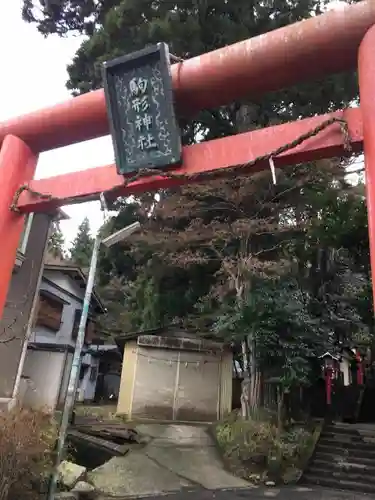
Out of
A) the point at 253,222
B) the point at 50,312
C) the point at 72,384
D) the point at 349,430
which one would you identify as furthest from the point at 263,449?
the point at 50,312

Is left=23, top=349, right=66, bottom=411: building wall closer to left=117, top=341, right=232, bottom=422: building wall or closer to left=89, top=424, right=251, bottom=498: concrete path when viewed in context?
left=117, top=341, right=232, bottom=422: building wall

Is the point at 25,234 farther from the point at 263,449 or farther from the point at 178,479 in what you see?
the point at 263,449

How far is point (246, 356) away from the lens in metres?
13.8

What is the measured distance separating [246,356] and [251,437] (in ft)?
8.34

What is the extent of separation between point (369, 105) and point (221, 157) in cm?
152

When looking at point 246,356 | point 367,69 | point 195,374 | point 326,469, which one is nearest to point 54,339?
point 195,374

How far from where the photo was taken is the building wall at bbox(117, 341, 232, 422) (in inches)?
659

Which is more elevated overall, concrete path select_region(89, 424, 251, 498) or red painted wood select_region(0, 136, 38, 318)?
red painted wood select_region(0, 136, 38, 318)

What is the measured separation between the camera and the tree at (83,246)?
41866 millimetres

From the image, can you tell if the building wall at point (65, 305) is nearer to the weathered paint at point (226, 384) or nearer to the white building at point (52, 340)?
the white building at point (52, 340)

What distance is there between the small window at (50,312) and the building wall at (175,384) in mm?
3283

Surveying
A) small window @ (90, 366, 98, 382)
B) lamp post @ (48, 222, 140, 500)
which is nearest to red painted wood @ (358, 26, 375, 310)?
lamp post @ (48, 222, 140, 500)

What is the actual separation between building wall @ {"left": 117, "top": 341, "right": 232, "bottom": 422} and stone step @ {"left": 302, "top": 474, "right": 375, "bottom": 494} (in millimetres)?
6030

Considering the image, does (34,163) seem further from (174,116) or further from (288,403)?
(288,403)
